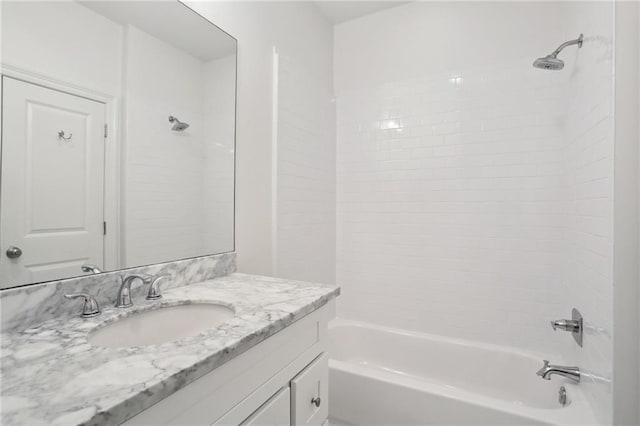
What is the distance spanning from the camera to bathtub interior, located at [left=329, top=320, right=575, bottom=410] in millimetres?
1840

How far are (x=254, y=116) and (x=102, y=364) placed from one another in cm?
139

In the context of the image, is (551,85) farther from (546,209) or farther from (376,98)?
(376,98)

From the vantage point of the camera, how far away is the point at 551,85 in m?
1.94

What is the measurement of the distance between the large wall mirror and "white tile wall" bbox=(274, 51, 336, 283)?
1.31 feet

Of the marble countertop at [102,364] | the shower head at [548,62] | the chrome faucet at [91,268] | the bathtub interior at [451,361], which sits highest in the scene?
the shower head at [548,62]

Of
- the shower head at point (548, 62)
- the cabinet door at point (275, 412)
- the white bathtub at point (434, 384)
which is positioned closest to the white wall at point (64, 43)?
the cabinet door at point (275, 412)

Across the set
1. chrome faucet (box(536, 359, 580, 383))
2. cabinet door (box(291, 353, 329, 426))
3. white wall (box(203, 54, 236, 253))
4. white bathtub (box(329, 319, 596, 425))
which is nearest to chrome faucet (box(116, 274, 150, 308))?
white wall (box(203, 54, 236, 253))

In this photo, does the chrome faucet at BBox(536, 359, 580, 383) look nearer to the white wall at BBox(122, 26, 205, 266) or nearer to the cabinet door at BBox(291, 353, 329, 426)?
the cabinet door at BBox(291, 353, 329, 426)

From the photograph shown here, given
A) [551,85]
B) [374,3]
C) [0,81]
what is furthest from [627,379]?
[374,3]

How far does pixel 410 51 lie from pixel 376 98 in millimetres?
395

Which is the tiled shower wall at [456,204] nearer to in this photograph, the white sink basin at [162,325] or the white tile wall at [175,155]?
the white tile wall at [175,155]

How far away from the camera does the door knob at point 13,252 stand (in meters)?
0.84

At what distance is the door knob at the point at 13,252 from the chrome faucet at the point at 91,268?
0.16 m

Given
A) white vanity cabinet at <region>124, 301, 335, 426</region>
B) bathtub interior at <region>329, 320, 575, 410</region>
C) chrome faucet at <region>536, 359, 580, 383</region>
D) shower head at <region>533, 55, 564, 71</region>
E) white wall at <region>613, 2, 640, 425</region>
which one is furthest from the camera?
bathtub interior at <region>329, 320, 575, 410</region>
